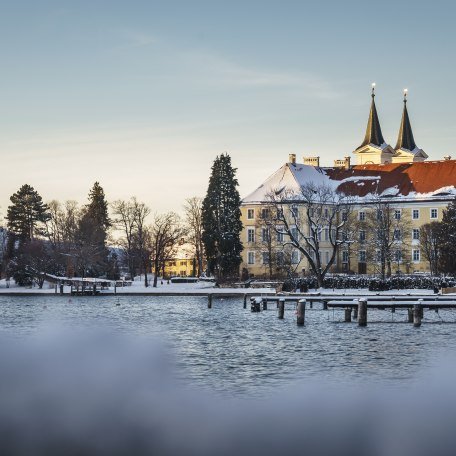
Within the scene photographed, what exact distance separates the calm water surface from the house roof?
181 ft

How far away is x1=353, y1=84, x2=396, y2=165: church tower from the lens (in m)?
138

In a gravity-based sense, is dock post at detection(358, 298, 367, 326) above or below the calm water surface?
above

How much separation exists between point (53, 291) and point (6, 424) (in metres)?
83.1

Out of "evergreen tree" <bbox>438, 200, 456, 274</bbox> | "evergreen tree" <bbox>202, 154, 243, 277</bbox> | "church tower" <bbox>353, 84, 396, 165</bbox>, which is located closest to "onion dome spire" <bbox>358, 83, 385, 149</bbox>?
"church tower" <bbox>353, 84, 396, 165</bbox>

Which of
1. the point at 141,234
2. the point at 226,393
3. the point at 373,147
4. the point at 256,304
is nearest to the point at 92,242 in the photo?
the point at 141,234

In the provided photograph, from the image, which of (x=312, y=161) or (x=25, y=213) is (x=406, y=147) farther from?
(x=25, y=213)

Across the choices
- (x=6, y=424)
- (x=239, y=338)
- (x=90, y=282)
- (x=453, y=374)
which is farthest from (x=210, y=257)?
(x=6, y=424)

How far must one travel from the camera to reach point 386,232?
109125 millimetres

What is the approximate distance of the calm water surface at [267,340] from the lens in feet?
90.1

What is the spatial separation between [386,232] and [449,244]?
24.3 meters

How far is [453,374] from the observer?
27.0 meters

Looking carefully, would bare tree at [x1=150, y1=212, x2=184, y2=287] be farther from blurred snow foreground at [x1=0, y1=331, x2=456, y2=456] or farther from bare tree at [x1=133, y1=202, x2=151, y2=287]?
blurred snow foreground at [x1=0, y1=331, x2=456, y2=456]

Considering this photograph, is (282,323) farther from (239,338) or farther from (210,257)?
(210,257)

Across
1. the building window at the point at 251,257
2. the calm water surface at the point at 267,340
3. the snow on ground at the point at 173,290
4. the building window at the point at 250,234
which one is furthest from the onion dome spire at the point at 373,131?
the calm water surface at the point at 267,340
